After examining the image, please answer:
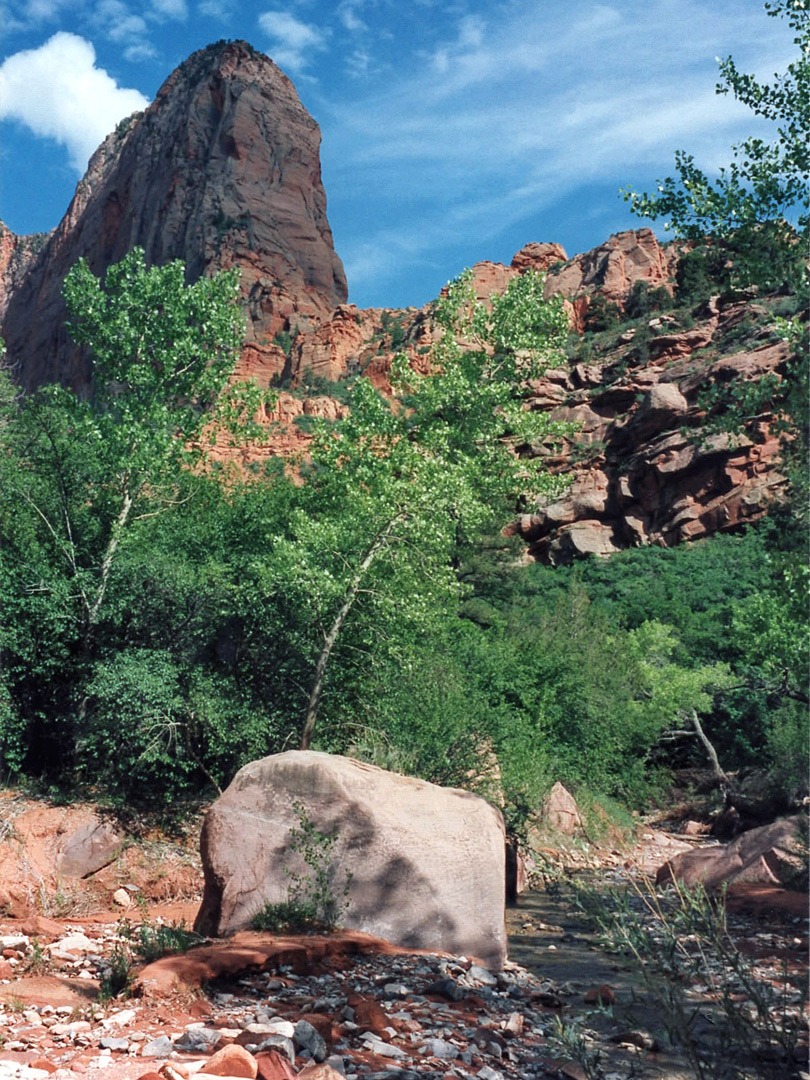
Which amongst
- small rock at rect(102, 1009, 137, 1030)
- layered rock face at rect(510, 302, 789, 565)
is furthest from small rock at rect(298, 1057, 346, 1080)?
layered rock face at rect(510, 302, 789, 565)

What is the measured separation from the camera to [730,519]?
4194 cm

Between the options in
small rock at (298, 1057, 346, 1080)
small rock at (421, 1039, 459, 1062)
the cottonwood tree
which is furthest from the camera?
the cottonwood tree

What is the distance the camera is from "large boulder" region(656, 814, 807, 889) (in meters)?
10.6

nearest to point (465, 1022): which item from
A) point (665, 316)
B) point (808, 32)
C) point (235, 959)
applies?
point (235, 959)

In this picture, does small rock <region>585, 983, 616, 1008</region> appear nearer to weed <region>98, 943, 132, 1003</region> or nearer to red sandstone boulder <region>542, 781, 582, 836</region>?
weed <region>98, 943, 132, 1003</region>

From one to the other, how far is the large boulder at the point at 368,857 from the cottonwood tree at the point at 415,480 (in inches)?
150

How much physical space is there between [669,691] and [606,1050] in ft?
58.5

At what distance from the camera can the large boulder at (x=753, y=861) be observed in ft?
34.9

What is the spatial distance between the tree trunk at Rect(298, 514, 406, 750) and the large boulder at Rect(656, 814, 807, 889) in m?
4.92

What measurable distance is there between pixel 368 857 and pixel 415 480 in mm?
6832

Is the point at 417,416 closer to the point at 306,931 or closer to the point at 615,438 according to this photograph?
the point at 306,931

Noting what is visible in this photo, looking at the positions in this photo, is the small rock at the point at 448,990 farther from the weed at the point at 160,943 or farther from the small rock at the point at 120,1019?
the small rock at the point at 120,1019

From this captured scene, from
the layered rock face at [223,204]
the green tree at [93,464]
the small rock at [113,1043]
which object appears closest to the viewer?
the small rock at [113,1043]

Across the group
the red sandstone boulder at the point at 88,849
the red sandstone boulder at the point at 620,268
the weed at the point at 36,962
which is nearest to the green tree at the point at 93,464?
the red sandstone boulder at the point at 88,849
